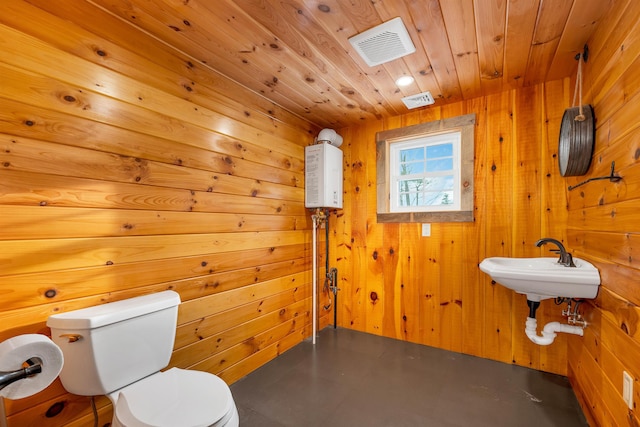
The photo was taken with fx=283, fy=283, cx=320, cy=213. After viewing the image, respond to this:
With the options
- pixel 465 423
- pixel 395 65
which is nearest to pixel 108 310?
pixel 465 423

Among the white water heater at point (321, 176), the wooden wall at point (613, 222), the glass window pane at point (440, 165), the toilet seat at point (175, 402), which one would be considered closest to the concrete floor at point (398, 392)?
the wooden wall at point (613, 222)

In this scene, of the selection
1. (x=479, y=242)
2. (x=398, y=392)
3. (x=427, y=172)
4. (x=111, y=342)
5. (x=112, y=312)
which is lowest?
(x=398, y=392)

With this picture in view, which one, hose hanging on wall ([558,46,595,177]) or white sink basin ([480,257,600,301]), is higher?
hose hanging on wall ([558,46,595,177])

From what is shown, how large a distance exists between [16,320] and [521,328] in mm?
2962

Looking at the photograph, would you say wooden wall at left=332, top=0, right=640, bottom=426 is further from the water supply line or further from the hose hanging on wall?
the water supply line

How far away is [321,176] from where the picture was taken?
103 inches

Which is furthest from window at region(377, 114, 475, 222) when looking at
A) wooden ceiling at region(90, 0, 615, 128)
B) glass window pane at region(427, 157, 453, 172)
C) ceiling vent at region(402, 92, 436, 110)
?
wooden ceiling at region(90, 0, 615, 128)

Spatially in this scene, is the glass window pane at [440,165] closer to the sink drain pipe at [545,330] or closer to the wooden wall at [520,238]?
the wooden wall at [520,238]

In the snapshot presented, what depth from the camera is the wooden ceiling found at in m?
1.37

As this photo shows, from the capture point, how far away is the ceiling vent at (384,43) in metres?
1.50

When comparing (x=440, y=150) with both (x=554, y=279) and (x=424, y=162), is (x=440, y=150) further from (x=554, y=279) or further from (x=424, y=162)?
(x=554, y=279)

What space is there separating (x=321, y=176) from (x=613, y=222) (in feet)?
6.26

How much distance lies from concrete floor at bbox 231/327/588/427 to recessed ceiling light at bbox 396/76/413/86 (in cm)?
215

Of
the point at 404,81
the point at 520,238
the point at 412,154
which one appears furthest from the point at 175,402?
the point at 412,154
